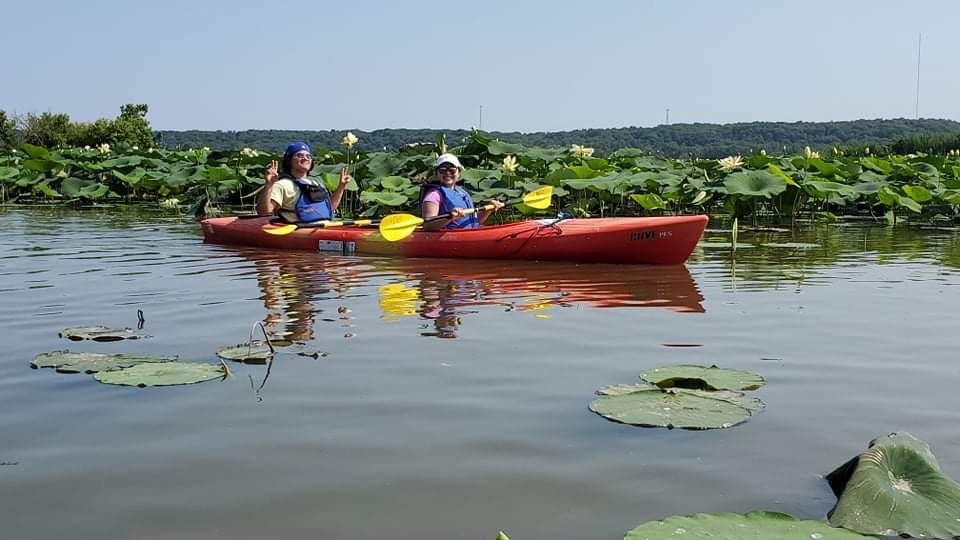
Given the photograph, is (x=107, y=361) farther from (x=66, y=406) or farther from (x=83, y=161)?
(x=83, y=161)

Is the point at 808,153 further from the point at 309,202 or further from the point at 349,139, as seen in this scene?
the point at 309,202

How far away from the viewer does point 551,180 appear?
457 inches

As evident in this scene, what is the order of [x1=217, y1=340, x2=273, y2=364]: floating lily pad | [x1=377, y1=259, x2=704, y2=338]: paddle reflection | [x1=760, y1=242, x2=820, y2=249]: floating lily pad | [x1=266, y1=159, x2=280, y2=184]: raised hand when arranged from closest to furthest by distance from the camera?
[x1=217, y1=340, x2=273, y2=364]: floating lily pad
[x1=377, y1=259, x2=704, y2=338]: paddle reflection
[x1=266, y1=159, x2=280, y2=184]: raised hand
[x1=760, y1=242, x2=820, y2=249]: floating lily pad

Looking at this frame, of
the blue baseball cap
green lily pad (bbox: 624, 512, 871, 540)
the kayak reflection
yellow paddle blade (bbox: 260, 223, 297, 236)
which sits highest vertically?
the blue baseball cap

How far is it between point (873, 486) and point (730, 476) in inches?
16.5

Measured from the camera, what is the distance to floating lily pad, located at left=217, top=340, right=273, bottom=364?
3908mm

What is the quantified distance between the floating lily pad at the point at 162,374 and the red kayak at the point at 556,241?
13.7 feet

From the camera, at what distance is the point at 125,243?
31.2 feet

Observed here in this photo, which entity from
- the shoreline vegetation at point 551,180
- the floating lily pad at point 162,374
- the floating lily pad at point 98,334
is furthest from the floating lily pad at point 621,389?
the shoreline vegetation at point 551,180

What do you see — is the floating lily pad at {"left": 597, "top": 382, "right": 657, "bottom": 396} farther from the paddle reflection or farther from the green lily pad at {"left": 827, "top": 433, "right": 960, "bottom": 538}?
the paddle reflection

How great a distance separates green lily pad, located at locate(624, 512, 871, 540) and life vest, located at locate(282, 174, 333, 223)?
7.24 meters

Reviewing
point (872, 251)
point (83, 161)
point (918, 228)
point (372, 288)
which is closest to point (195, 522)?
point (372, 288)

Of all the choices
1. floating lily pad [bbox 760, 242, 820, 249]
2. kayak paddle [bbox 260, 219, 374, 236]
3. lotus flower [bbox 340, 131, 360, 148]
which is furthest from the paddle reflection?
lotus flower [bbox 340, 131, 360, 148]

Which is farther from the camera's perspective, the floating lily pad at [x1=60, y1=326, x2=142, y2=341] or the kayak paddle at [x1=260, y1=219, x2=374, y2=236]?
the kayak paddle at [x1=260, y1=219, x2=374, y2=236]
